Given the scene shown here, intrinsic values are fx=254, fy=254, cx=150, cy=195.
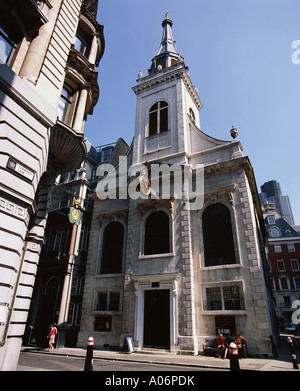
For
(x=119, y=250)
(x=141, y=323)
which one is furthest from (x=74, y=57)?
(x=141, y=323)

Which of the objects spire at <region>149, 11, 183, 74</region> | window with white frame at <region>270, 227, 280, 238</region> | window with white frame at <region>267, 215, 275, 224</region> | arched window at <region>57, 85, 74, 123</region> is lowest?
arched window at <region>57, 85, 74, 123</region>

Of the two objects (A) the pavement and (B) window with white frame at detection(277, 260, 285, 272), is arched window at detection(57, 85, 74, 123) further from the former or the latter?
(B) window with white frame at detection(277, 260, 285, 272)

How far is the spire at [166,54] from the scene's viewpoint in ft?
104

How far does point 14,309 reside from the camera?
8.18 m

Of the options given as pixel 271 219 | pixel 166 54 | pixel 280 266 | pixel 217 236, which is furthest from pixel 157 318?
pixel 271 219

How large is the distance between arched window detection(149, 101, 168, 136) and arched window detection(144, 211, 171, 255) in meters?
9.25

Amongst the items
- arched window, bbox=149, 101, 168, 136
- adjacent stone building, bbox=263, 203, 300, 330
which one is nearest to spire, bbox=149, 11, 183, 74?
arched window, bbox=149, 101, 168, 136

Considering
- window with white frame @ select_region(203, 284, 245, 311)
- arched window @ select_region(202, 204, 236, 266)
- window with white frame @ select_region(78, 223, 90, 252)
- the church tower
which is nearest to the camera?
window with white frame @ select_region(203, 284, 245, 311)

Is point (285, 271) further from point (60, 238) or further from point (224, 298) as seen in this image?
point (60, 238)

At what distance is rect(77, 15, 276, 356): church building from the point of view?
54.1 ft

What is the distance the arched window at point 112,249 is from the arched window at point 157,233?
2879 mm

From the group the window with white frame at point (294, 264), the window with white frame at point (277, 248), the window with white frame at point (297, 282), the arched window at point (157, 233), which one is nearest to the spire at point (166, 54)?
the arched window at point (157, 233)

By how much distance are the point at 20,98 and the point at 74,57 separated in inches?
231
